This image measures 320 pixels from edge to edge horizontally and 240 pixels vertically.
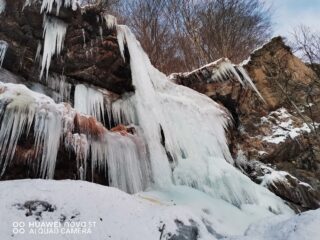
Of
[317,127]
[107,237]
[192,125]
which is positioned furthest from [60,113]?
[317,127]

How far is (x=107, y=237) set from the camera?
143 inches

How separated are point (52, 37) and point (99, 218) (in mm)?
4048

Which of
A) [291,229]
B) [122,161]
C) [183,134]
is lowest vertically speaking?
[291,229]

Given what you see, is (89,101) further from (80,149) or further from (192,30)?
(192,30)

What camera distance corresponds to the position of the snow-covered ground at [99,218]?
11.3 ft

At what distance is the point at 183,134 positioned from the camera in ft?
23.6

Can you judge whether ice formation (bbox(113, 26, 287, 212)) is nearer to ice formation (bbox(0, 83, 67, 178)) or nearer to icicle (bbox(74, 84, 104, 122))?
icicle (bbox(74, 84, 104, 122))

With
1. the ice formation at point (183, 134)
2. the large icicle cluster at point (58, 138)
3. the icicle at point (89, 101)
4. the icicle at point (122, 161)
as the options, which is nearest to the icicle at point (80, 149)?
the large icicle cluster at point (58, 138)

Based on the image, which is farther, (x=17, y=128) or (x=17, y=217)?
(x=17, y=128)

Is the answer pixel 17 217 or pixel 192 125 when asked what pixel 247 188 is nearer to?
pixel 192 125

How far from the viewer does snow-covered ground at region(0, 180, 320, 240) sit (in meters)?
3.44

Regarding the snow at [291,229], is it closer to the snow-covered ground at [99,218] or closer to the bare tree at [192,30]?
the snow-covered ground at [99,218]

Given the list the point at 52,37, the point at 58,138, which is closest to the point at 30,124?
the point at 58,138

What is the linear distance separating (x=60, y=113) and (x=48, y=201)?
61.9 inches
